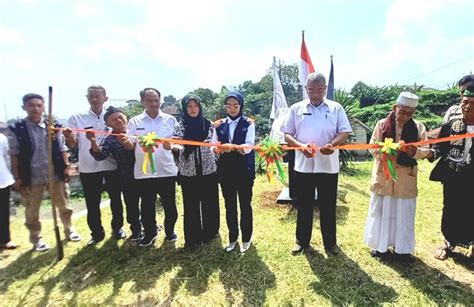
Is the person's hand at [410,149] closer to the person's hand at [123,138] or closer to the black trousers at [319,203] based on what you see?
the black trousers at [319,203]

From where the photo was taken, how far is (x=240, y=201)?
12.1 feet

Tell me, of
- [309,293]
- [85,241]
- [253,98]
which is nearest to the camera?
[309,293]

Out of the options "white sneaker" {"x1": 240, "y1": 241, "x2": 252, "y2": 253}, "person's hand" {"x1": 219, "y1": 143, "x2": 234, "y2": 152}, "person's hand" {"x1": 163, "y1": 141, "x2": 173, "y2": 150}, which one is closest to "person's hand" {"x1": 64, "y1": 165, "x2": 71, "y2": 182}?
Result: "person's hand" {"x1": 163, "y1": 141, "x2": 173, "y2": 150}

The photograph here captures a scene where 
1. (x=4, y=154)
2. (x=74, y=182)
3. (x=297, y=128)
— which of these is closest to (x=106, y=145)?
(x=4, y=154)

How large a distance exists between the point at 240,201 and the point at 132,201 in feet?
4.85

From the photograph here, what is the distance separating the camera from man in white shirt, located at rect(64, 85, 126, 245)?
3.96 metres

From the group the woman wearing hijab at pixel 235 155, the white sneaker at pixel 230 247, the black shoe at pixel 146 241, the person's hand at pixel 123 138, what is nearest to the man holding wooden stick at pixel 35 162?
the person's hand at pixel 123 138

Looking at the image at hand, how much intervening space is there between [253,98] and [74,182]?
36116 mm

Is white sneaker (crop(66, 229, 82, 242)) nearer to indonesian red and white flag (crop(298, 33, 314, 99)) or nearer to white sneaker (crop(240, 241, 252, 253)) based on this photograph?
white sneaker (crop(240, 241, 252, 253))

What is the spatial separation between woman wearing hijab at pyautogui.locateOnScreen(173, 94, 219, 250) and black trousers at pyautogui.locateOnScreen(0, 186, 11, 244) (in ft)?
7.47

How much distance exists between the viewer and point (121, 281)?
3.39 m

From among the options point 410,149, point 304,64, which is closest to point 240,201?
point 410,149

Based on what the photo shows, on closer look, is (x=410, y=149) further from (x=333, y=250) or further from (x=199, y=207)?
(x=199, y=207)

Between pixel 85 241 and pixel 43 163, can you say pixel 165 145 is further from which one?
pixel 85 241
